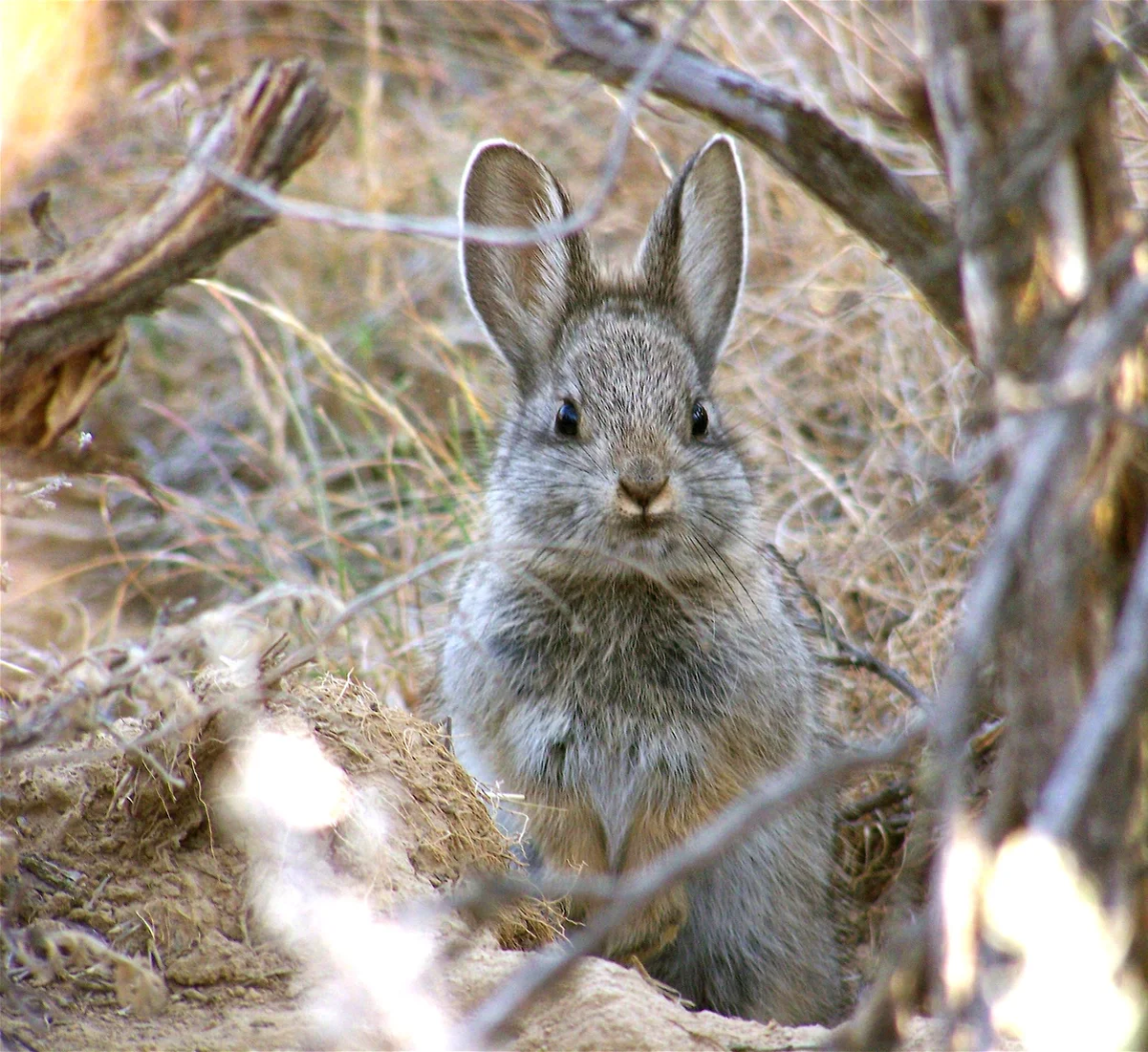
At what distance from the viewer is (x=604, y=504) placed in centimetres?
412

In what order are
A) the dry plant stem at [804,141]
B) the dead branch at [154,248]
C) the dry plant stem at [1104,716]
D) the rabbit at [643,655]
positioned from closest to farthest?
the dry plant stem at [1104,716]
the dry plant stem at [804,141]
the dead branch at [154,248]
the rabbit at [643,655]

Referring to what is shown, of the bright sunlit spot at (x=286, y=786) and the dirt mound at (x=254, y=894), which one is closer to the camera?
the dirt mound at (x=254, y=894)

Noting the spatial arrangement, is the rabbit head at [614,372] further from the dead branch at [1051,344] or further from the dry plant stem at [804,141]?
the dead branch at [1051,344]

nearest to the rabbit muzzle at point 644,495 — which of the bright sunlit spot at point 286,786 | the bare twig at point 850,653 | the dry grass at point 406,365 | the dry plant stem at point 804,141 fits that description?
the bare twig at point 850,653

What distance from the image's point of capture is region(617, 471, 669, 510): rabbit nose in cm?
405

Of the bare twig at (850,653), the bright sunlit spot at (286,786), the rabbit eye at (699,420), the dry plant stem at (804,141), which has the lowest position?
the bright sunlit spot at (286,786)

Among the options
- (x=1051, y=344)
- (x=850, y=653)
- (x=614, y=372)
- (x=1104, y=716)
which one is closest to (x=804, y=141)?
(x=1051, y=344)

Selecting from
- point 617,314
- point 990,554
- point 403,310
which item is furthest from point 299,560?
point 990,554

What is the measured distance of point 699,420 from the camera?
4613 millimetres

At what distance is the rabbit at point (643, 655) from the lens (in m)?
4.31

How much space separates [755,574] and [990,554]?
2.76 metres

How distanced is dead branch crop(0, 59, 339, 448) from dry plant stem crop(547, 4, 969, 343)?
96cm

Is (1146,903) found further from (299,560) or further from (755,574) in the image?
(299,560)

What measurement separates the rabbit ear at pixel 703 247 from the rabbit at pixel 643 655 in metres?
0.03
